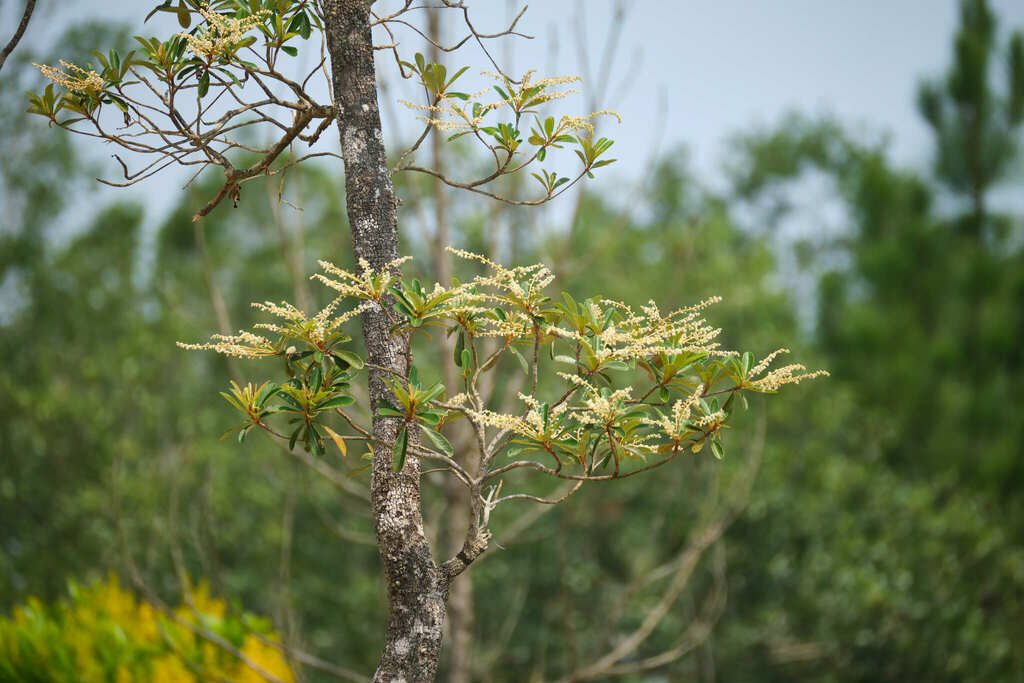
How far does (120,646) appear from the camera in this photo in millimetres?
3182

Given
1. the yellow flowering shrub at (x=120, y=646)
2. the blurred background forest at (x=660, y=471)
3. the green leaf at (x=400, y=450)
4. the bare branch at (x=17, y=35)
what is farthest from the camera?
the blurred background forest at (x=660, y=471)

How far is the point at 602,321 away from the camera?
152 centimetres

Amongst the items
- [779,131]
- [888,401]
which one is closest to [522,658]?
[888,401]

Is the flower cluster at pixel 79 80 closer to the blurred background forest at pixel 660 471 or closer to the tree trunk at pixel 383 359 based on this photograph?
the tree trunk at pixel 383 359

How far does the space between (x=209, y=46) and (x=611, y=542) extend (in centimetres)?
694

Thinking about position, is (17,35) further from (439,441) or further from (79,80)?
(439,441)

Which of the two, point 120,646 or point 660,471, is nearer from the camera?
point 120,646

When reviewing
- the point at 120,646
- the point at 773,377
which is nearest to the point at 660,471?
the point at 120,646

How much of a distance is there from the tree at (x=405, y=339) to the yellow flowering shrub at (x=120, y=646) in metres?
1.42

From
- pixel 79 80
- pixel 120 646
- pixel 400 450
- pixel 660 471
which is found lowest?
pixel 120 646

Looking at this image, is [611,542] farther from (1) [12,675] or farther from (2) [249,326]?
(2) [249,326]

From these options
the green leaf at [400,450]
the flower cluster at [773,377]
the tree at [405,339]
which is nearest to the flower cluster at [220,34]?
the tree at [405,339]

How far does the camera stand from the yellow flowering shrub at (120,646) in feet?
9.52

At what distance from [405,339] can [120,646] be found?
7.90 ft
